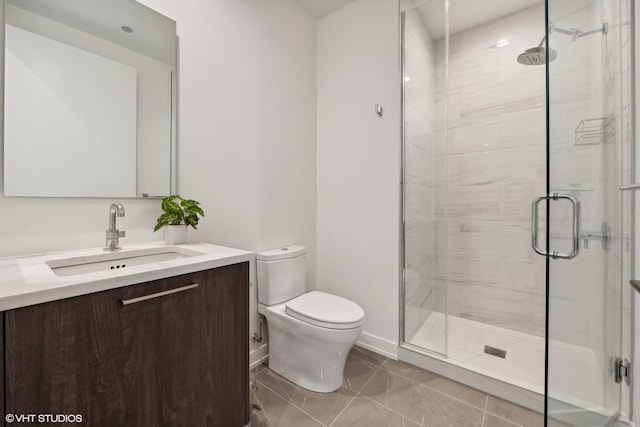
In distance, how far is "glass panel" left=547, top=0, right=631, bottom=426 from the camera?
1.02 metres

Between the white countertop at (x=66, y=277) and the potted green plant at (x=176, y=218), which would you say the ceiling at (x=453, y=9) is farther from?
the white countertop at (x=66, y=277)

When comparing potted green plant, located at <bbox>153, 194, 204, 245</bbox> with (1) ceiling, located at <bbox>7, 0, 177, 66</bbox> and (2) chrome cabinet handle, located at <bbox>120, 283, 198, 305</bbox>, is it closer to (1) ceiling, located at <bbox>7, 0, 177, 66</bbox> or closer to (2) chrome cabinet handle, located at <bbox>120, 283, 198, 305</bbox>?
(2) chrome cabinet handle, located at <bbox>120, 283, 198, 305</bbox>

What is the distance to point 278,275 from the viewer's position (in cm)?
191

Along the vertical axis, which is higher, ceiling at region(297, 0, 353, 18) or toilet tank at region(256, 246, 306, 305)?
ceiling at region(297, 0, 353, 18)

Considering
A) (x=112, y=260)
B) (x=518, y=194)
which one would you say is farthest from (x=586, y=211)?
(x=112, y=260)

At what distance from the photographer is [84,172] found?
1.29m

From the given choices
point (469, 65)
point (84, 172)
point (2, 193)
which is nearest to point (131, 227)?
point (84, 172)

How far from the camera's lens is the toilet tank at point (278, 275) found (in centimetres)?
187

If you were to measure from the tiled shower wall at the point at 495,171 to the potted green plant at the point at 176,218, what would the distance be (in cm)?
171

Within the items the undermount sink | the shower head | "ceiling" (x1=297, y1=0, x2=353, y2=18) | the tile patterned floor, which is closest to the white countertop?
the undermount sink

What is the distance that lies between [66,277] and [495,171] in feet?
9.08

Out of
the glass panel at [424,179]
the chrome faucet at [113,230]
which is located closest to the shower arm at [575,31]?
the glass panel at [424,179]

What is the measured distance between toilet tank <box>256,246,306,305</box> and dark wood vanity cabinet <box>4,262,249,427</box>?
1.94 feet

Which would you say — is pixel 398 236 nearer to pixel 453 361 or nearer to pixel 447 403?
pixel 453 361
